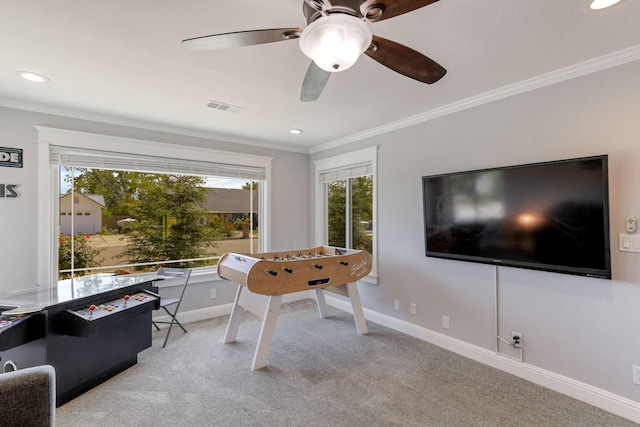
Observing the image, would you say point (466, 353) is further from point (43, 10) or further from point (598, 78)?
point (43, 10)

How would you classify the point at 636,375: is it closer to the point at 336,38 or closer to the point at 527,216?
the point at 527,216

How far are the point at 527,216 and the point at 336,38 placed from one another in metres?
2.08

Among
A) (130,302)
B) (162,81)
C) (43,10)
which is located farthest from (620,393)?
(43,10)

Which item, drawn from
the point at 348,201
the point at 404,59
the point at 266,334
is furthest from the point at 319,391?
the point at 348,201

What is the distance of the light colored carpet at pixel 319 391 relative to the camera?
195cm

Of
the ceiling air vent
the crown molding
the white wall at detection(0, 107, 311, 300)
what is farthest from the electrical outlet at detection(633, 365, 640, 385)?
→ the white wall at detection(0, 107, 311, 300)

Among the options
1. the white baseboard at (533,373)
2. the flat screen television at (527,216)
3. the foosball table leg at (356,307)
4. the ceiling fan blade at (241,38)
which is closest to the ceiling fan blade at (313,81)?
the ceiling fan blade at (241,38)

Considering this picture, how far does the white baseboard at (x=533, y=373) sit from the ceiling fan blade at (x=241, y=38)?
2.94m

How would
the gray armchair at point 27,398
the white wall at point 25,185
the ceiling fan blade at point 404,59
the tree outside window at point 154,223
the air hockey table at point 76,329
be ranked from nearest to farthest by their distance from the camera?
the gray armchair at point 27,398, the ceiling fan blade at point 404,59, the air hockey table at point 76,329, the white wall at point 25,185, the tree outside window at point 154,223

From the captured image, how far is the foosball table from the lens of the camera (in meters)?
2.57

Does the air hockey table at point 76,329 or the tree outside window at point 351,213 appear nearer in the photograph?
the air hockey table at point 76,329

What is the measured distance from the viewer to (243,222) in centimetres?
438

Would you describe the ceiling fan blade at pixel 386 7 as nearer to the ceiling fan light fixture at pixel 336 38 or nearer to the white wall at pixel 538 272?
the ceiling fan light fixture at pixel 336 38

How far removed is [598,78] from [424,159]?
1.43 m
